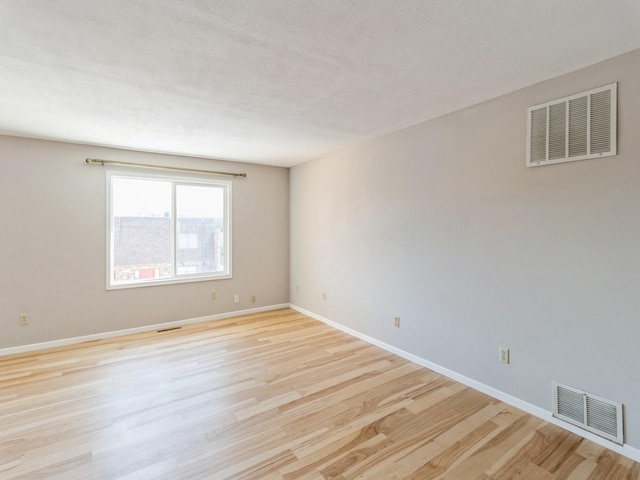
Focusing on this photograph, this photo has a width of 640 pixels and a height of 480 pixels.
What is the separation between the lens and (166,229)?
439 centimetres

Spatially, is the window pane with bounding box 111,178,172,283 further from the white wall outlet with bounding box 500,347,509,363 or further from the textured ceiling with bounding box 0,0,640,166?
the white wall outlet with bounding box 500,347,509,363

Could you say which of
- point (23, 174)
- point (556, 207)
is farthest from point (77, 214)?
point (556, 207)

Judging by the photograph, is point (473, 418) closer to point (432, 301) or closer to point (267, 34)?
point (432, 301)

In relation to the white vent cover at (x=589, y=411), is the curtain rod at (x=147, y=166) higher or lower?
higher

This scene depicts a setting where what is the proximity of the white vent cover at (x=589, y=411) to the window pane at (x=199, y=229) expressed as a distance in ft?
13.9

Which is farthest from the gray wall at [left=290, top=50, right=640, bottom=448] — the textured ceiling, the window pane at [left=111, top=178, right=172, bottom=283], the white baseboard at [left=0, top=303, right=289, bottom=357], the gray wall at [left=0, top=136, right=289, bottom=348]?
the gray wall at [left=0, top=136, right=289, bottom=348]

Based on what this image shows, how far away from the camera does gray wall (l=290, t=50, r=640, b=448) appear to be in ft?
6.25

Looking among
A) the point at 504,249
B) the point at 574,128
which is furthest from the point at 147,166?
the point at 574,128

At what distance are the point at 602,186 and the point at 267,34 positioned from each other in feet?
7.35

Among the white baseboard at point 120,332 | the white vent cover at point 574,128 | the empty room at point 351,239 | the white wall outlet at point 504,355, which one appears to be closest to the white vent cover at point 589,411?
the empty room at point 351,239

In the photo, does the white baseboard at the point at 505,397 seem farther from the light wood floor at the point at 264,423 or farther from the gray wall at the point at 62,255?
the gray wall at the point at 62,255

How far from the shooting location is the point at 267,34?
1673 millimetres

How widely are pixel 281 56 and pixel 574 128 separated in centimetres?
199

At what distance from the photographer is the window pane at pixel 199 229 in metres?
4.51
